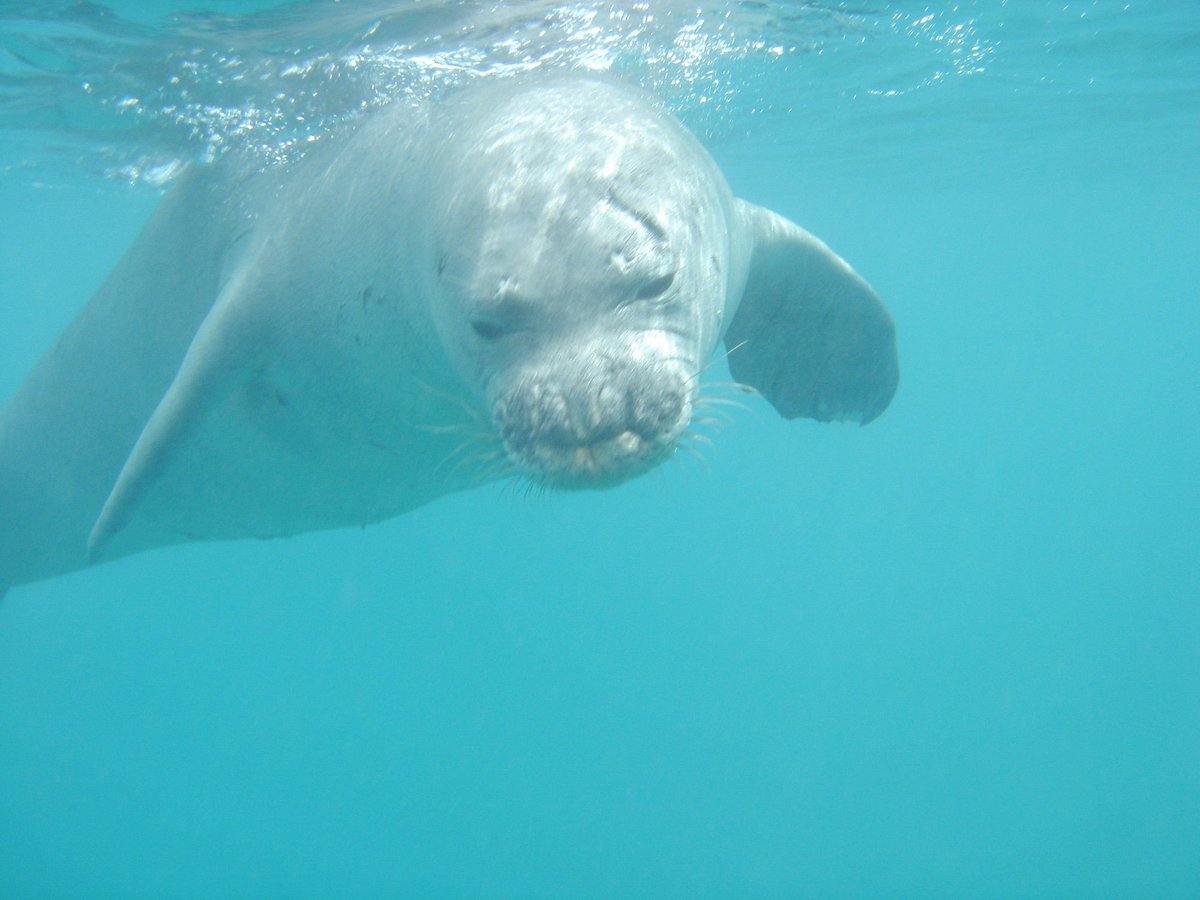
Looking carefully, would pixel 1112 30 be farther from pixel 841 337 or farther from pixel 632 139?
pixel 632 139

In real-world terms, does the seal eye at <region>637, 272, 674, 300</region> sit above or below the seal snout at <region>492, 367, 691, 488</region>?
A: above

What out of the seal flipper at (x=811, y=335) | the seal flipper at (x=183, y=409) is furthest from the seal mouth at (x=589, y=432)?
the seal flipper at (x=811, y=335)

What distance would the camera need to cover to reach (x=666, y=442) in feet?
8.43

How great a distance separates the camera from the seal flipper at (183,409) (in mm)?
4020

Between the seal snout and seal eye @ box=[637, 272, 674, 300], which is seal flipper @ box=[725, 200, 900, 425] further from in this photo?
the seal snout

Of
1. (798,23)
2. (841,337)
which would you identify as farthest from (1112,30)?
(841,337)

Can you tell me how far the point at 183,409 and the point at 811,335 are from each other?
12.0ft

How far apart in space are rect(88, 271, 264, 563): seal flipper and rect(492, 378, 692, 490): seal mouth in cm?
204

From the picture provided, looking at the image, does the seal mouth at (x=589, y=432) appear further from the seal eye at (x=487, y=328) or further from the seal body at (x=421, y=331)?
the seal eye at (x=487, y=328)

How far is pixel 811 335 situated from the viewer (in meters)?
5.88

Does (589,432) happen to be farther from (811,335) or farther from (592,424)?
(811,335)

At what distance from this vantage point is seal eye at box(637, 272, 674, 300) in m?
2.69

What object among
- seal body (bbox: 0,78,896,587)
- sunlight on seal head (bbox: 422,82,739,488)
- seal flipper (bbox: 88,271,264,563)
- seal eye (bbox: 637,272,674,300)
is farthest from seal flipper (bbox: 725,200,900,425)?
seal flipper (bbox: 88,271,264,563)

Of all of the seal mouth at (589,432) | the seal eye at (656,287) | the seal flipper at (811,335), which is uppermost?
the seal eye at (656,287)
